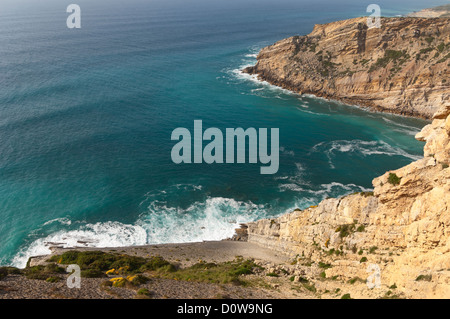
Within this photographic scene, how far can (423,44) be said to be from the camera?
10875cm

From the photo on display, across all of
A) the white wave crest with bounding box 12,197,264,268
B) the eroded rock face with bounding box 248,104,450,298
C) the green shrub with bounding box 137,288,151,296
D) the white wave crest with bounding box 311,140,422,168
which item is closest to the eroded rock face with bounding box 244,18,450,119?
the white wave crest with bounding box 311,140,422,168

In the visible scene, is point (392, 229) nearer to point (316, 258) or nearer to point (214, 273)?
point (316, 258)

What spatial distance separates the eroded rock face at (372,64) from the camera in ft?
333

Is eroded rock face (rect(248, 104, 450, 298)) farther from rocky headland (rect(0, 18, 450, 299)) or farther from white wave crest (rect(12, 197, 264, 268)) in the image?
white wave crest (rect(12, 197, 264, 268))

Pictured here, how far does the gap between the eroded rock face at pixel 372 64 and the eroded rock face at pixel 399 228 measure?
77.7m

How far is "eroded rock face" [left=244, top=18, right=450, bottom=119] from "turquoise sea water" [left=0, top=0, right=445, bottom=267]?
7.79 meters

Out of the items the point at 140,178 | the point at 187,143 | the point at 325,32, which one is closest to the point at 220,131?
the point at 187,143

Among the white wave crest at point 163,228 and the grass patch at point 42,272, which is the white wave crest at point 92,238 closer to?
the white wave crest at point 163,228

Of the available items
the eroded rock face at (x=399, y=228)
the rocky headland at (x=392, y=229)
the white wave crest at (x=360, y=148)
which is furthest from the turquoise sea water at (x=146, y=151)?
the eroded rock face at (x=399, y=228)

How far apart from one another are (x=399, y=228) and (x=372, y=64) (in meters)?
98.3

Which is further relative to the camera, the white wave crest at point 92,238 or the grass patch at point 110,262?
the white wave crest at point 92,238

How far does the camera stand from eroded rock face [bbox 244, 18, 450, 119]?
101625mm

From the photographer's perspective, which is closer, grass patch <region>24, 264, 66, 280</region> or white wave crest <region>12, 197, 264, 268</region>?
grass patch <region>24, 264, 66, 280</region>
